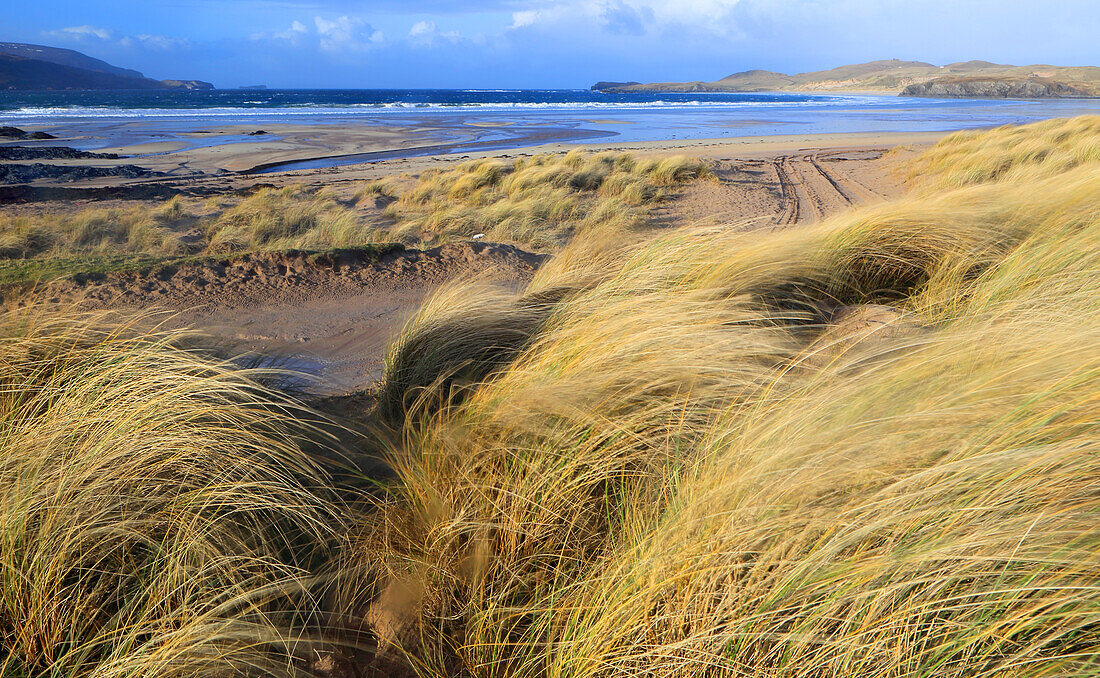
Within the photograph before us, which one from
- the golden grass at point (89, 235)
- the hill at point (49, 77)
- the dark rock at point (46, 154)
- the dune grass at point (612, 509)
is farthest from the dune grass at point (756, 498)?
the hill at point (49, 77)

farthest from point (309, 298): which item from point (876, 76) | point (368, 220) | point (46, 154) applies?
point (876, 76)

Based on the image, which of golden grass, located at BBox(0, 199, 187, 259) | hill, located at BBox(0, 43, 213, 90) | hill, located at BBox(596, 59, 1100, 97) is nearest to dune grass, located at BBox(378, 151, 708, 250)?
golden grass, located at BBox(0, 199, 187, 259)

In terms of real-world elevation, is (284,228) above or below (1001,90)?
below

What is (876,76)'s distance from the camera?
164 metres

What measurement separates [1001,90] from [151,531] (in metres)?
120

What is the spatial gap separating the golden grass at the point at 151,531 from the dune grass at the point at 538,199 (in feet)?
18.5

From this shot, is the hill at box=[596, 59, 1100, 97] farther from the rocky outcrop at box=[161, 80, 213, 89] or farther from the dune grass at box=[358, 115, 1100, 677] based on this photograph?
the dune grass at box=[358, 115, 1100, 677]

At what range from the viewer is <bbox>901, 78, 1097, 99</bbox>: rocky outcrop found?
296 feet

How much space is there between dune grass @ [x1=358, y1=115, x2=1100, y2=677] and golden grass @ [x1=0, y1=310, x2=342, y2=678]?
0.29 m

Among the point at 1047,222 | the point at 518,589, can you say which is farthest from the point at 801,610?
the point at 1047,222

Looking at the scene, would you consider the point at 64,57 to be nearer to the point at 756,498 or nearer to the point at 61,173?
the point at 61,173

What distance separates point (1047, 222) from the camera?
4020 millimetres

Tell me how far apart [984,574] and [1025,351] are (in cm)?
93

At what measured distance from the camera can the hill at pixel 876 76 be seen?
13612cm
